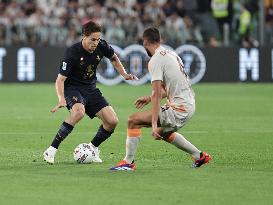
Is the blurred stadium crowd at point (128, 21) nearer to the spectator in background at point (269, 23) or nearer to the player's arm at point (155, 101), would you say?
the spectator in background at point (269, 23)

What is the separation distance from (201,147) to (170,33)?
17.9 metres

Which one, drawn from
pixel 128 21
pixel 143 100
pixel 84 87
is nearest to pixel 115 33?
pixel 128 21

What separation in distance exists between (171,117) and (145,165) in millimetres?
1025

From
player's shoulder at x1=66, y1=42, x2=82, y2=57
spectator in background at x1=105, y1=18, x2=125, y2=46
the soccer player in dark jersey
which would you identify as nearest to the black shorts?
the soccer player in dark jersey

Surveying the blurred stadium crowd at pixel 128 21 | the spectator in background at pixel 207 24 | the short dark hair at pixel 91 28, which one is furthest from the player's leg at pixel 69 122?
the spectator in background at pixel 207 24

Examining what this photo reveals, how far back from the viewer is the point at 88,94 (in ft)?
41.0

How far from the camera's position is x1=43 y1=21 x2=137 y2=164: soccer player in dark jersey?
12023 mm

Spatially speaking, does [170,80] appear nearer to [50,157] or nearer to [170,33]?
[50,157]

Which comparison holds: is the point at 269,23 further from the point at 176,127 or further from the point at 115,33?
the point at 176,127

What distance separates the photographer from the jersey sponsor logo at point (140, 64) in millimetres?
30016

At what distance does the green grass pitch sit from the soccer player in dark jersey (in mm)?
367

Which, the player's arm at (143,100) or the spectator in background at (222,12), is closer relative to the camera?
the player's arm at (143,100)

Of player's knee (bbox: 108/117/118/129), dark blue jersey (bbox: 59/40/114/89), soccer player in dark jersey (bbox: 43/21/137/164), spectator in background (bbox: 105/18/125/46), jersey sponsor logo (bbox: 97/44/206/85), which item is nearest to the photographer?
soccer player in dark jersey (bbox: 43/21/137/164)

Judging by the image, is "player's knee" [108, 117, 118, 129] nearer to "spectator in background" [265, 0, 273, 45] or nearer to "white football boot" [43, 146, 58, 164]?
"white football boot" [43, 146, 58, 164]
